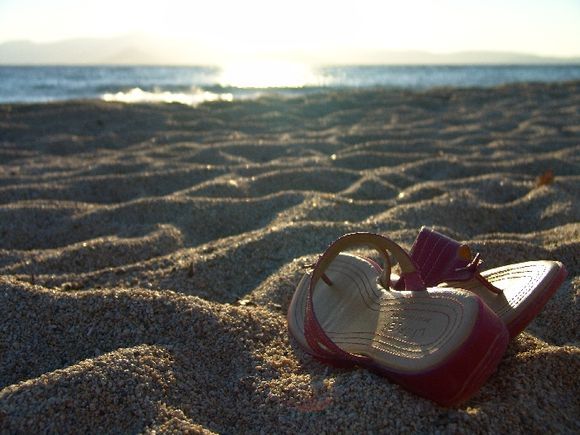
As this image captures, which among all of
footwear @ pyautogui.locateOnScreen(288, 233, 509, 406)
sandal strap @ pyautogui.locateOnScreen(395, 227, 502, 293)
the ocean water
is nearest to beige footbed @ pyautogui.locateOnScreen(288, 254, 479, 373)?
footwear @ pyautogui.locateOnScreen(288, 233, 509, 406)

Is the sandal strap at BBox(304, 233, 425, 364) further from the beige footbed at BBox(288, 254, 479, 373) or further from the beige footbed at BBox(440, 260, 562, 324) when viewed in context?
the beige footbed at BBox(440, 260, 562, 324)

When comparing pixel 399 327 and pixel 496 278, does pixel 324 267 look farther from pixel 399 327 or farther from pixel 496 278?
pixel 496 278

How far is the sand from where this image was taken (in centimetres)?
122

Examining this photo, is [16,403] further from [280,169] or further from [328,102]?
[328,102]

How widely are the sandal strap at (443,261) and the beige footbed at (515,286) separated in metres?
0.03

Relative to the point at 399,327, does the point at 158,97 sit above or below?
below

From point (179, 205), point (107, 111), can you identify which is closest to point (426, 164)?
point (179, 205)

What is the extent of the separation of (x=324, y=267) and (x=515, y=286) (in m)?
0.51

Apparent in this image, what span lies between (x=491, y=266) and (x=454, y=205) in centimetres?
75

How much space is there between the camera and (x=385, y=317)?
1.42 meters

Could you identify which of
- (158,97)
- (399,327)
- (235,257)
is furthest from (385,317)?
(158,97)

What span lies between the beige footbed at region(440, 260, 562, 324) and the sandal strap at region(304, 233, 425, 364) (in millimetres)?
190

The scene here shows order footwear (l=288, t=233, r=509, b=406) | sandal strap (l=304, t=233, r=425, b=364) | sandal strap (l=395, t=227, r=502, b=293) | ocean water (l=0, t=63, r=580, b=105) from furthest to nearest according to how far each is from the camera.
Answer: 1. ocean water (l=0, t=63, r=580, b=105)
2. sandal strap (l=395, t=227, r=502, b=293)
3. sandal strap (l=304, t=233, r=425, b=364)
4. footwear (l=288, t=233, r=509, b=406)

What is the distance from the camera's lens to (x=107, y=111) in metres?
6.31
